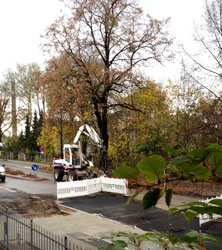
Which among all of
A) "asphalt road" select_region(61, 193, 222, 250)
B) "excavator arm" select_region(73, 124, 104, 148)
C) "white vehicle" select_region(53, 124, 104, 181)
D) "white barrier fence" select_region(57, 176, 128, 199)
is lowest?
"asphalt road" select_region(61, 193, 222, 250)

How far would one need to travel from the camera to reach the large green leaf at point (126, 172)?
3.91ft

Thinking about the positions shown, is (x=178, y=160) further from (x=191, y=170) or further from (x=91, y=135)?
(x=91, y=135)

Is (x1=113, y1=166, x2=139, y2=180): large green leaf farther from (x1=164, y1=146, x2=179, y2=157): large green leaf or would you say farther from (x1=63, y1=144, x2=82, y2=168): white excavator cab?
(x1=63, y1=144, x2=82, y2=168): white excavator cab

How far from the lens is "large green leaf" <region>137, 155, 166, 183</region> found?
3.69 feet

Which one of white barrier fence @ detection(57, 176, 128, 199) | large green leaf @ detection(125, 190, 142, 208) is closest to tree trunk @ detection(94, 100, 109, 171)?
white barrier fence @ detection(57, 176, 128, 199)

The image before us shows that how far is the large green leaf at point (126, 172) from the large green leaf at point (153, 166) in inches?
1.8

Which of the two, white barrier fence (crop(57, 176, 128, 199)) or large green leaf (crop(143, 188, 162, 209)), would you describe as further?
white barrier fence (crop(57, 176, 128, 199))

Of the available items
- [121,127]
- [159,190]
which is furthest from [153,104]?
[159,190]

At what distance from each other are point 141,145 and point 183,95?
4.26 meters

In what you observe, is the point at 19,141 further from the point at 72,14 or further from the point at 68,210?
the point at 68,210

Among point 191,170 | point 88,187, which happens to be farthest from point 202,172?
point 88,187

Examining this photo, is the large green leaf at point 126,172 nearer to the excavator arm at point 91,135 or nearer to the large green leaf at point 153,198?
the large green leaf at point 153,198

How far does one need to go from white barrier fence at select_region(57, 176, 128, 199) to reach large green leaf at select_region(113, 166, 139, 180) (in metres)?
16.5

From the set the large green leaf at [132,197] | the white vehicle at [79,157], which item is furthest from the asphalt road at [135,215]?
the large green leaf at [132,197]
